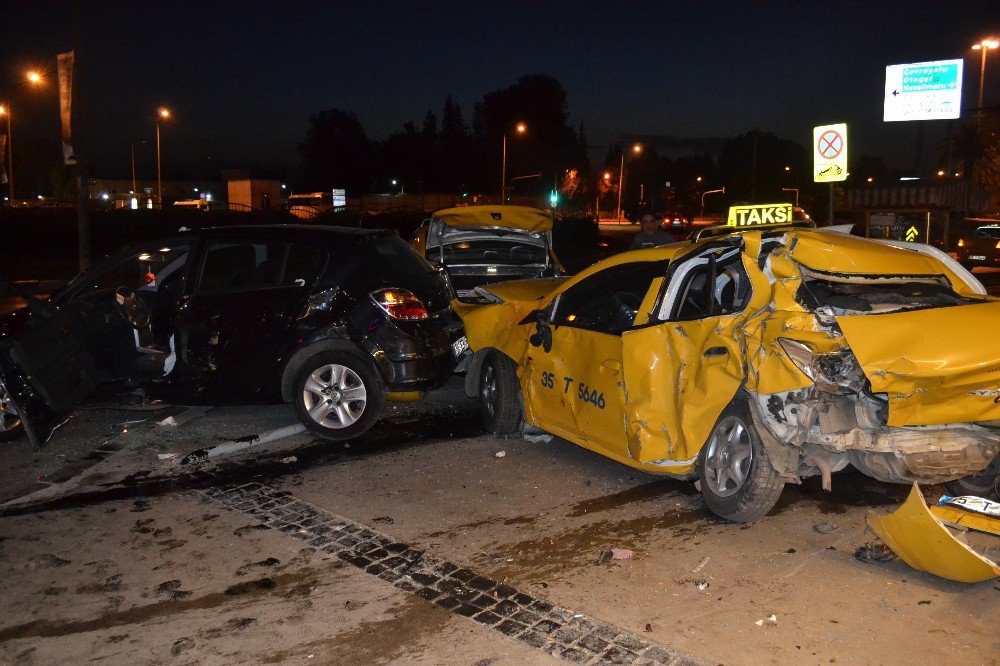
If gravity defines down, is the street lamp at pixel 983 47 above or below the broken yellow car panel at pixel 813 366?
above

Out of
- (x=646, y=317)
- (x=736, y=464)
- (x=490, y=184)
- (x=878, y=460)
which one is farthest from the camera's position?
(x=490, y=184)

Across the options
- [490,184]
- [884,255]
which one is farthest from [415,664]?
[490,184]

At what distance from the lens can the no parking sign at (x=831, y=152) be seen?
15.6 metres

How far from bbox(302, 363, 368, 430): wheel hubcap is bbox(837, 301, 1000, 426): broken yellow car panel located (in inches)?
161

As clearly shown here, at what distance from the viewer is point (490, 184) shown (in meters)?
93.8

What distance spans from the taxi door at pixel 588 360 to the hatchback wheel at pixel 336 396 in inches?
52.6

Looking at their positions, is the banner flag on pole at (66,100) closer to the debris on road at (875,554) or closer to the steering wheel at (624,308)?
the steering wheel at (624,308)

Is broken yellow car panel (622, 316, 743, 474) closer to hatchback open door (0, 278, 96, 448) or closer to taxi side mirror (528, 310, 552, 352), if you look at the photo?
taxi side mirror (528, 310, 552, 352)

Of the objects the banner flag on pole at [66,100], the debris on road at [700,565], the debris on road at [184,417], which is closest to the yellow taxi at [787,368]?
the debris on road at [700,565]

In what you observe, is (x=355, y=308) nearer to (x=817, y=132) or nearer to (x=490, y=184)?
(x=817, y=132)

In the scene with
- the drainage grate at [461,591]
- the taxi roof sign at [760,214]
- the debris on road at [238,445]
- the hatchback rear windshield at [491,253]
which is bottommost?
the drainage grate at [461,591]

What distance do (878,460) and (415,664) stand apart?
2.89 meters

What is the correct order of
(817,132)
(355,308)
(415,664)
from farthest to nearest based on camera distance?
(817,132), (355,308), (415,664)

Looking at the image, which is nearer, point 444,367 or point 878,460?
point 878,460
